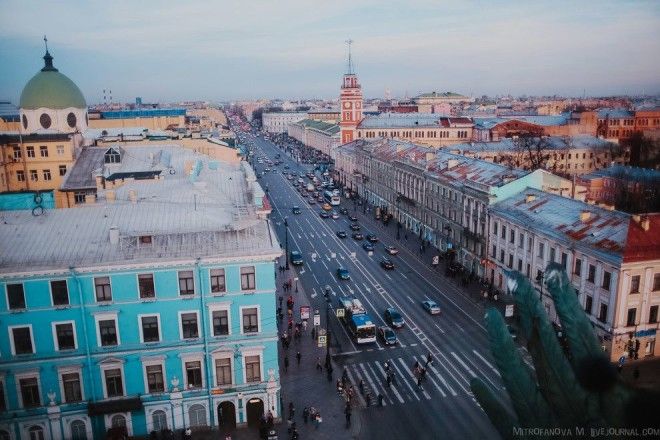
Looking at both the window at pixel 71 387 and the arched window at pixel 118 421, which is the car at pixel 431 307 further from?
the window at pixel 71 387

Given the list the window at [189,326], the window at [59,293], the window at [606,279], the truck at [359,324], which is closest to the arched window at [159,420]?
the window at [189,326]

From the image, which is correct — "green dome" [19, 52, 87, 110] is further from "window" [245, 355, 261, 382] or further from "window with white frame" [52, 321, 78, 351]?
"window" [245, 355, 261, 382]

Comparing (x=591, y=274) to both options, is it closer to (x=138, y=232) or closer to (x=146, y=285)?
(x=146, y=285)

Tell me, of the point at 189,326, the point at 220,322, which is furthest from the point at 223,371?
the point at 189,326

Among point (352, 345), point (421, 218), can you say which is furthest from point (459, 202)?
point (352, 345)

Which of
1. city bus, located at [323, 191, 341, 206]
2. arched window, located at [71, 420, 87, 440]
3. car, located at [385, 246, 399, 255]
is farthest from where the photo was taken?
city bus, located at [323, 191, 341, 206]

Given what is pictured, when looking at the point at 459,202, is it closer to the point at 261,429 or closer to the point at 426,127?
the point at 261,429

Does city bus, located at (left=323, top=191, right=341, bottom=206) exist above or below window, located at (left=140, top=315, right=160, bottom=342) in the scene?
below

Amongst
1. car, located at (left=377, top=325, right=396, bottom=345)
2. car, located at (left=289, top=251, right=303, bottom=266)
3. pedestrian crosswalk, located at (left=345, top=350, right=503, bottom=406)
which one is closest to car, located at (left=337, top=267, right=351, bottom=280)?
car, located at (left=289, top=251, right=303, bottom=266)
